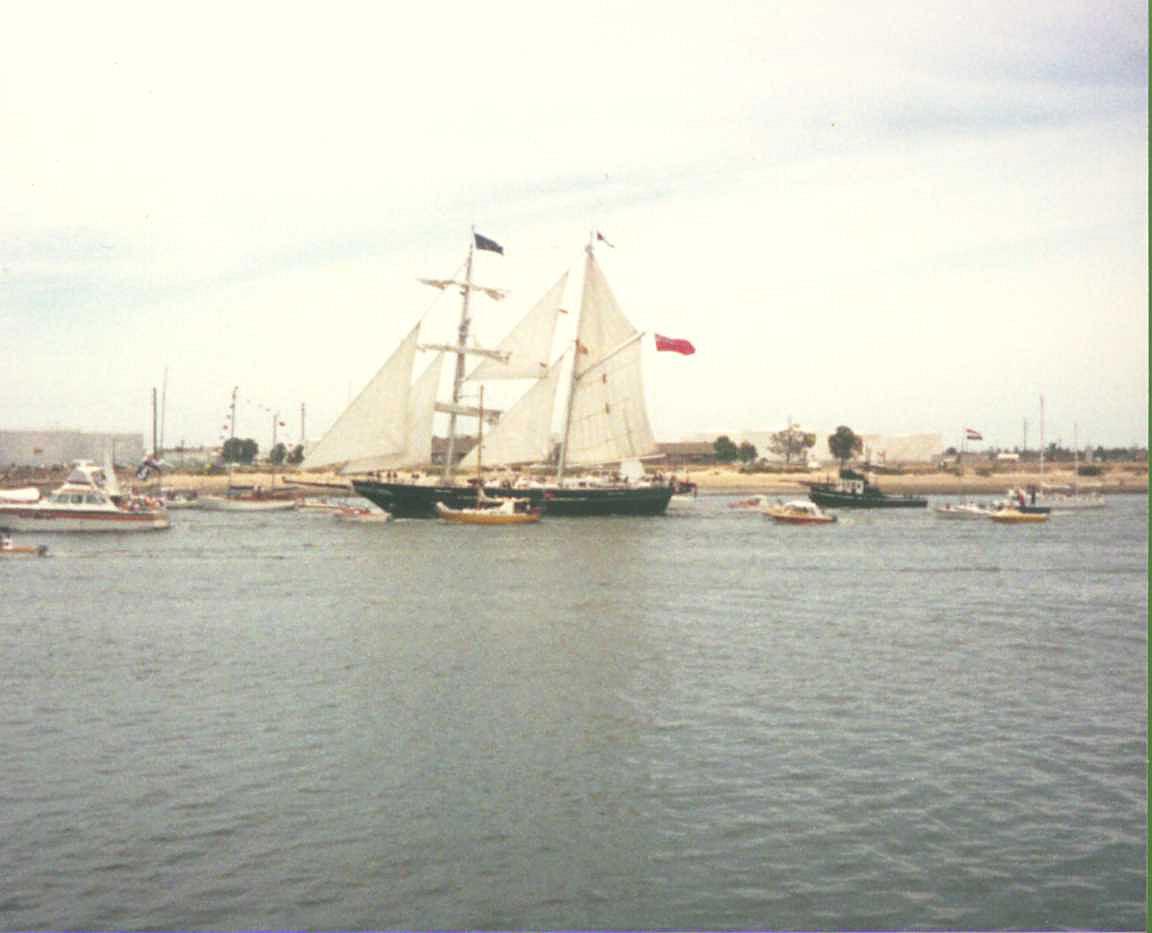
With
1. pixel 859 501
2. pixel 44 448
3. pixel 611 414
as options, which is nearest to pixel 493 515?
pixel 611 414

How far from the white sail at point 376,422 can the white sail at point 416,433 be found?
33 centimetres

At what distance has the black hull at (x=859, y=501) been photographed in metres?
121

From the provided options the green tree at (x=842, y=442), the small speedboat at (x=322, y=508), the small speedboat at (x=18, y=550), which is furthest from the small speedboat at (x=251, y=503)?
the green tree at (x=842, y=442)

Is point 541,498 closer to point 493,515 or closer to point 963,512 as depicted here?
point 493,515

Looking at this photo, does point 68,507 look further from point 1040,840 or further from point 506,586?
point 1040,840

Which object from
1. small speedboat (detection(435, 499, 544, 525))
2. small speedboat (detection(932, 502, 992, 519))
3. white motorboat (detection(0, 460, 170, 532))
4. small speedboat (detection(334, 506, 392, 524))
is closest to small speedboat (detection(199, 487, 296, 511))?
small speedboat (detection(334, 506, 392, 524))

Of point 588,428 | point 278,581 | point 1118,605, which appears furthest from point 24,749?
point 588,428

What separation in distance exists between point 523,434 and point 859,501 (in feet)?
129

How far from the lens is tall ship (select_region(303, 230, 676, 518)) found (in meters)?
96.6

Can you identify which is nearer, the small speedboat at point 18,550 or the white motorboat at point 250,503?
the small speedboat at point 18,550

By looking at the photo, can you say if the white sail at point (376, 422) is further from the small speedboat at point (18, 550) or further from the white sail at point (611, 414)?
the small speedboat at point (18, 550)

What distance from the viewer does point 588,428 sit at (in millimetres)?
102938

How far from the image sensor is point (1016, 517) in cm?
9400

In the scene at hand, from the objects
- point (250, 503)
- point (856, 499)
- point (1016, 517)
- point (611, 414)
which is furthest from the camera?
point (856, 499)
